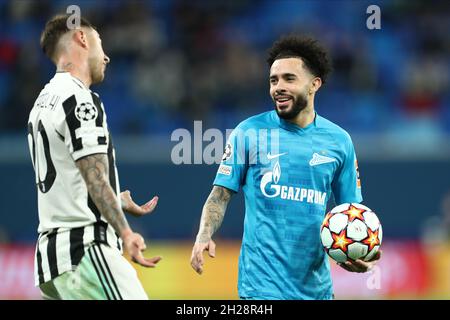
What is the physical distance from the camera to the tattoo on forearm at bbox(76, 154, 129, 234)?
5.15 meters

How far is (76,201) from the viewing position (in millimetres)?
5375

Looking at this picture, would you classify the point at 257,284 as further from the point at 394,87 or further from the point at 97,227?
the point at 394,87

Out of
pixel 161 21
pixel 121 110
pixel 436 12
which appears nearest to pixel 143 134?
pixel 121 110

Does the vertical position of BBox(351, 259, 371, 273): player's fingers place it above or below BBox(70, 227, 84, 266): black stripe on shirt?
below

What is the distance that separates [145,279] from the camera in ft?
44.2

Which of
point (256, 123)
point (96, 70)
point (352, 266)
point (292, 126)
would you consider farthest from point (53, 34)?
point (352, 266)

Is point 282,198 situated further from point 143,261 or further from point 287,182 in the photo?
point 143,261

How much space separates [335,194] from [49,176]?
7.14 ft

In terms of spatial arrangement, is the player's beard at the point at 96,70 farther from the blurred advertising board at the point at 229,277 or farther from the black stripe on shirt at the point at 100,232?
the blurred advertising board at the point at 229,277

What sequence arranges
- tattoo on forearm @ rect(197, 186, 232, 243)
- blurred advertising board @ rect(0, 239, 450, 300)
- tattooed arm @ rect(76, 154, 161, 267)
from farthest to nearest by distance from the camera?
1. blurred advertising board @ rect(0, 239, 450, 300)
2. tattoo on forearm @ rect(197, 186, 232, 243)
3. tattooed arm @ rect(76, 154, 161, 267)

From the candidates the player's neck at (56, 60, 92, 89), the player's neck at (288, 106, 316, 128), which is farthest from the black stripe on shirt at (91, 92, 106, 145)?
the player's neck at (288, 106, 316, 128)

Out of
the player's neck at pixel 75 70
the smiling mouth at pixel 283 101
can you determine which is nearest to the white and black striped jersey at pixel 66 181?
the player's neck at pixel 75 70

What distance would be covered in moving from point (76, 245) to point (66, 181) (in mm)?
377

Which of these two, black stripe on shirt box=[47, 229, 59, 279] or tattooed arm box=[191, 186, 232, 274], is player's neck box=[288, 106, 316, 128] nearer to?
tattooed arm box=[191, 186, 232, 274]
